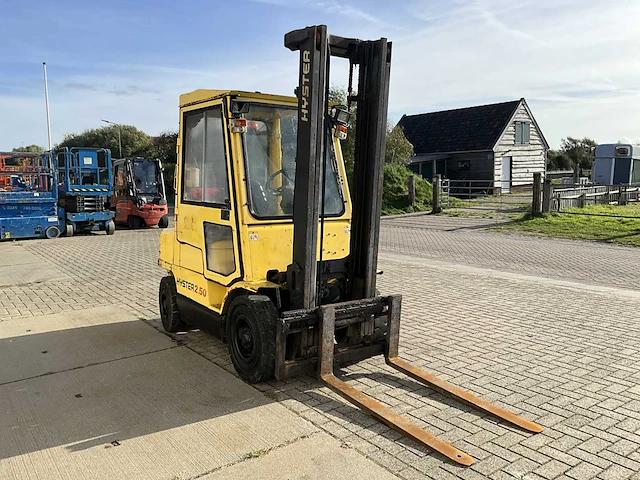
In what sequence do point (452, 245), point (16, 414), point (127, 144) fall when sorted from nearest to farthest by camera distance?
point (16, 414)
point (452, 245)
point (127, 144)

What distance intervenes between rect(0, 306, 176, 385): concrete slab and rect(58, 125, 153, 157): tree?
43.5 metres

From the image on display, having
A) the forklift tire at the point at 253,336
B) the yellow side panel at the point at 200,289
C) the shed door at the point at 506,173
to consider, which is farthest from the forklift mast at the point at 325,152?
the shed door at the point at 506,173

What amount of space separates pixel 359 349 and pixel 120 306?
4.46 meters

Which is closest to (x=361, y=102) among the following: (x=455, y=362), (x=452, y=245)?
(x=455, y=362)

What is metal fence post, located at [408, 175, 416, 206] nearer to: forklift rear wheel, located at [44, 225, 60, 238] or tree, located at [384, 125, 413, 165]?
tree, located at [384, 125, 413, 165]

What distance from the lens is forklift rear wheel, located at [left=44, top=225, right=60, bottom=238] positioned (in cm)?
1708

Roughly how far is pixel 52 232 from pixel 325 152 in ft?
49.4

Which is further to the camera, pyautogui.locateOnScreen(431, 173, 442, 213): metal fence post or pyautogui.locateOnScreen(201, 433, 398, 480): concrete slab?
pyautogui.locateOnScreen(431, 173, 442, 213): metal fence post

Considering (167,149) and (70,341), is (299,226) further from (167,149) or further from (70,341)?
(167,149)

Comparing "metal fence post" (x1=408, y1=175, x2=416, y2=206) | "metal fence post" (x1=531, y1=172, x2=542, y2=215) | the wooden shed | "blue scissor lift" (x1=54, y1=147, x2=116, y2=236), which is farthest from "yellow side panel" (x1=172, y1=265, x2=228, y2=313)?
the wooden shed

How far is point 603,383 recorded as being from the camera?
16.2 ft

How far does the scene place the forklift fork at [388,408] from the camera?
375 cm

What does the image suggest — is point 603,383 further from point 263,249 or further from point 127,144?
point 127,144

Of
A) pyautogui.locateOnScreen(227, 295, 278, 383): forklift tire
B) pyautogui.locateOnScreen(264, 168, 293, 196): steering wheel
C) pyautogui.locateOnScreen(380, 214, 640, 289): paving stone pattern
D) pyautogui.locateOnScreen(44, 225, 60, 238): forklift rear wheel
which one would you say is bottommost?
pyautogui.locateOnScreen(44, 225, 60, 238): forklift rear wheel
